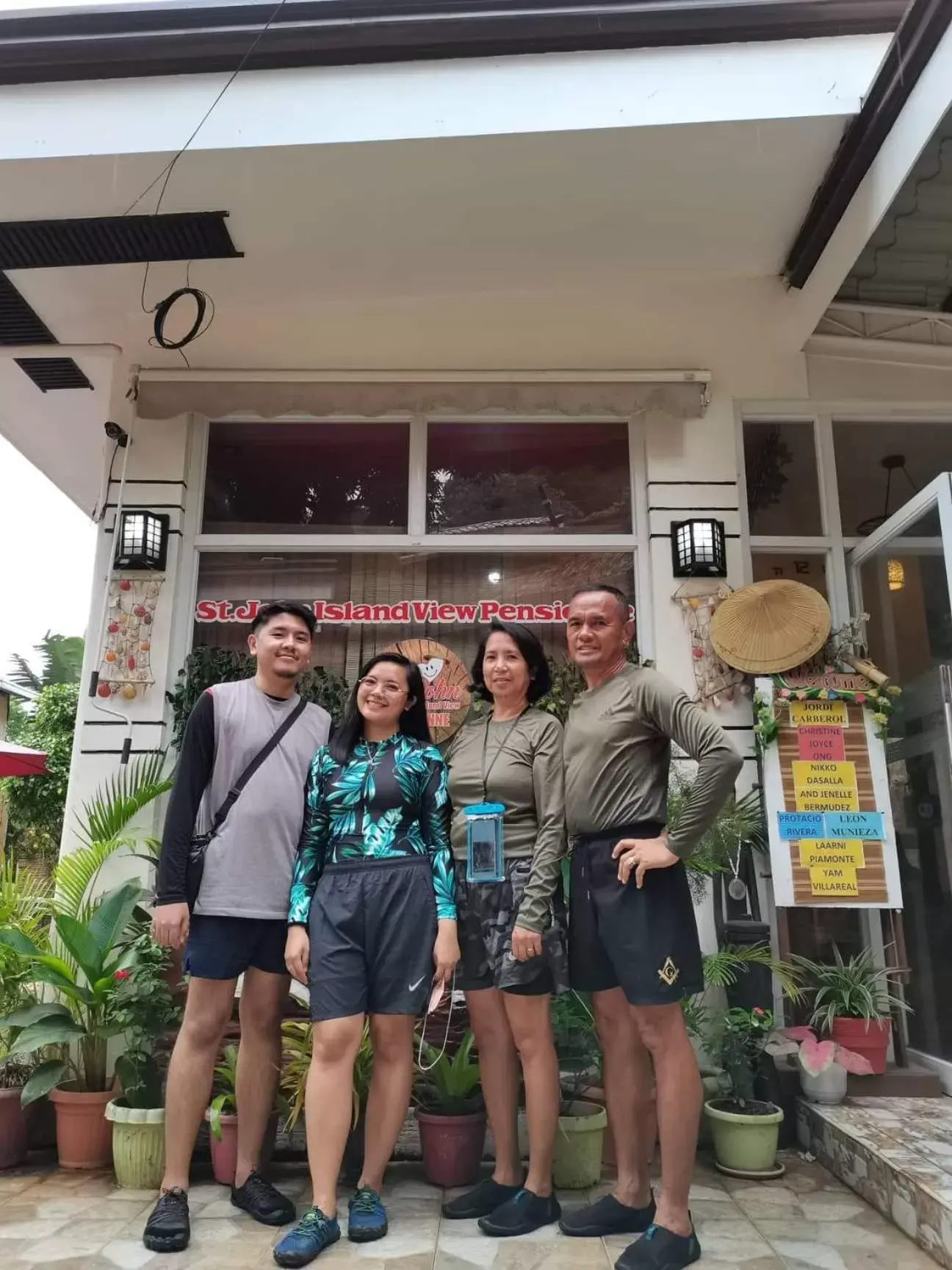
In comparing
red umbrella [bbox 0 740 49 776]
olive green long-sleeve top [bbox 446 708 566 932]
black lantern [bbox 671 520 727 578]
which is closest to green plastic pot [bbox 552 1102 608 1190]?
olive green long-sleeve top [bbox 446 708 566 932]

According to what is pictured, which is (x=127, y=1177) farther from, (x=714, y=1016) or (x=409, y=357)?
(x=409, y=357)

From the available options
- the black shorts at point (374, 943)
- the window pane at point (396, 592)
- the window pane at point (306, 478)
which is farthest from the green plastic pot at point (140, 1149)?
the window pane at point (306, 478)

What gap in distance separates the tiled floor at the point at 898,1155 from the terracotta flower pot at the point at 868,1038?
0.43 ft

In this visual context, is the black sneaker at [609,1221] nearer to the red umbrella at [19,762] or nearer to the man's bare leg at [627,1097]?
the man's bare leg at [627,1097]

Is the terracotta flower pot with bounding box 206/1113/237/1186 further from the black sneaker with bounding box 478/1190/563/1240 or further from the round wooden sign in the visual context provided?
the round wooden sign

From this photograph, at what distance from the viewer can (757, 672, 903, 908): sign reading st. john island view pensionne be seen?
3.40m

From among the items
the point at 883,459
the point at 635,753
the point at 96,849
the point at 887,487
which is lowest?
the point at 96,849

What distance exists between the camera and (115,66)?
3.25 m

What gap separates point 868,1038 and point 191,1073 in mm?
2360

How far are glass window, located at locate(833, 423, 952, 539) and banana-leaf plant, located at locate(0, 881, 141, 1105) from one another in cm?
364

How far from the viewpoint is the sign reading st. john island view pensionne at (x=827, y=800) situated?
3396 mm

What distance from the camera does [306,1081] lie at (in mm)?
2641

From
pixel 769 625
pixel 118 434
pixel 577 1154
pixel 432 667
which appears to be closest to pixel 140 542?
pixel 118 434

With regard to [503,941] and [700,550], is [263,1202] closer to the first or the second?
[503,941]
